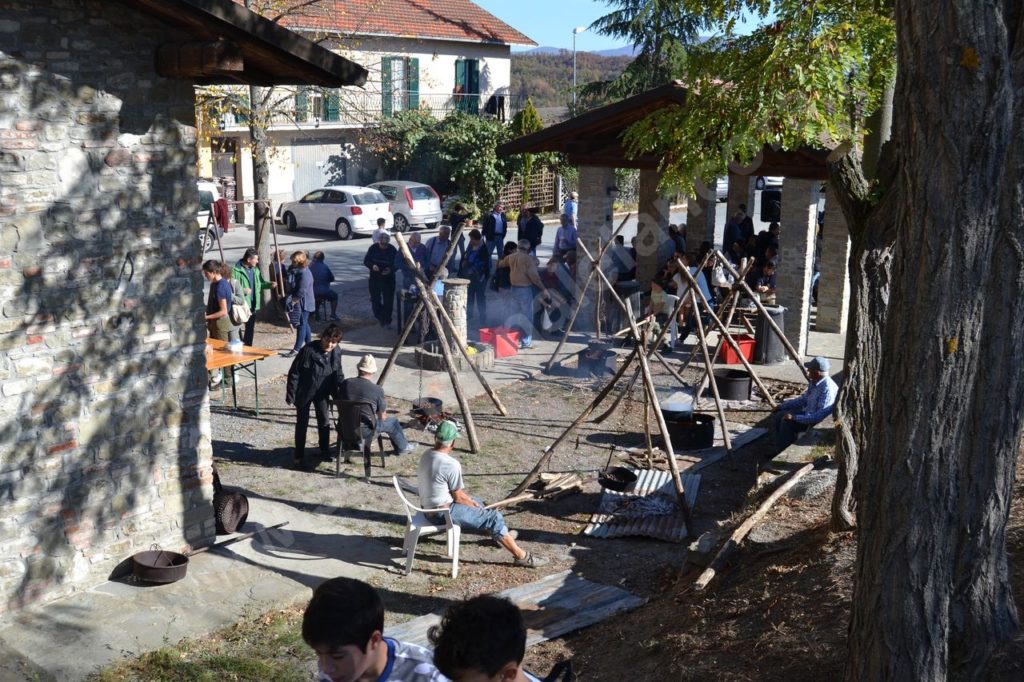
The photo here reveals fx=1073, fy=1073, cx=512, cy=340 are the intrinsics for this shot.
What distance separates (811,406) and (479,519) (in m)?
4.43

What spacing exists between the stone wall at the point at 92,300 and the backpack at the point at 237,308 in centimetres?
526

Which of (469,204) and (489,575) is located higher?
(469,204)

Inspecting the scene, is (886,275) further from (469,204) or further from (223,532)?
(469,204)

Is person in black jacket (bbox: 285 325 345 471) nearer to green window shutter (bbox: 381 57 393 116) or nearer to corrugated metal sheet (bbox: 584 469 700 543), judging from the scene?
corrugated metal sheet (bbox: 584 469 700 543)

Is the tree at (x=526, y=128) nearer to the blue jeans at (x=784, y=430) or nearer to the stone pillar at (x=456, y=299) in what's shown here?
the stone pillar at (x=456, y=299)

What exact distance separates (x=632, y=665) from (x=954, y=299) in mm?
Answer: 3523

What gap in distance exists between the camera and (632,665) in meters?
7.09

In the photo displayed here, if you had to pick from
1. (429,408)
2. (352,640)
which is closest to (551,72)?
(429,408)

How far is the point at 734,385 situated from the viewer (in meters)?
14.0

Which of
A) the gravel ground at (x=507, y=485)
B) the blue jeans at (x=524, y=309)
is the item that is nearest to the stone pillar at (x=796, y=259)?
the gravel ground at (x=507, y=485)

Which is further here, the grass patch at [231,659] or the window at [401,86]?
the window at [401,86]

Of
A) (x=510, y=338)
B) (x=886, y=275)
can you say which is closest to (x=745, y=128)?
(x=886, y=275)

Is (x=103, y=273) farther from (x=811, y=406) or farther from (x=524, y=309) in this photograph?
(x=524, y=309)

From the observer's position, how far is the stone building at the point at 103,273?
7535 millimetres
